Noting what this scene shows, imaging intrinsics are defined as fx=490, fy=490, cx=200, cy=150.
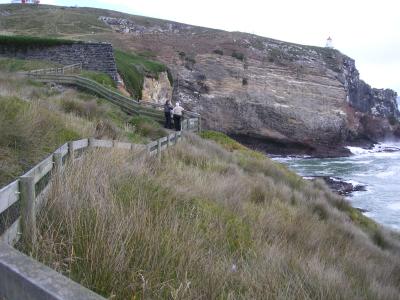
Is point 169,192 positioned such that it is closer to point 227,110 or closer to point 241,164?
point 241,164

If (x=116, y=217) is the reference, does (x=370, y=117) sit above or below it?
below

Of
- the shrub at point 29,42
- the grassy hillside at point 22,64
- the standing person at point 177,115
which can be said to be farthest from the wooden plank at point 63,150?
the shrub at point 29,42

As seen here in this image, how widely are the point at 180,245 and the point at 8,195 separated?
1624 millimetres

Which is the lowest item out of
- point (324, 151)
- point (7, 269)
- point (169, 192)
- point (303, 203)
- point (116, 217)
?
point (324, 151)

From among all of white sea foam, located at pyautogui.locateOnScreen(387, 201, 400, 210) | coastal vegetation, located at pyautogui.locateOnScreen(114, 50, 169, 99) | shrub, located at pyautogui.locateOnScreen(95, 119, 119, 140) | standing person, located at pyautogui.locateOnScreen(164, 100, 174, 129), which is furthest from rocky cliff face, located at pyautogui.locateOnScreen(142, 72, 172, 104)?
shrub, located at pyautogui.locateOnScreen(95, 119, 119, 140)

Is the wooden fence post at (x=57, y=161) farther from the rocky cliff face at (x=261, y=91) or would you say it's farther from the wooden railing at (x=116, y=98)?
the rocky cliff face at (x=261, y=91)

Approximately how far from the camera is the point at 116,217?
447 centimetres

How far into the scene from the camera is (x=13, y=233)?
12.6 ft

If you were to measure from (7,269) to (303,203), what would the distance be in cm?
1050

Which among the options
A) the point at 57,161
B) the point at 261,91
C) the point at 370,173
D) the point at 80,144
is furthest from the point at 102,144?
the point at 261,91

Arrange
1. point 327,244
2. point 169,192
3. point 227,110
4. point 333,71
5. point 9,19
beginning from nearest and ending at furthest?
point 169,192
point 327,244
point 227,110
point 9,19
point 333,71

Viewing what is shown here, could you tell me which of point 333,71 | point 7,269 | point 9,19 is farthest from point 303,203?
point 333,71

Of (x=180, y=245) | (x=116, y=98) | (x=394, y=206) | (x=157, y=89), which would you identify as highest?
(x=180, y=245)

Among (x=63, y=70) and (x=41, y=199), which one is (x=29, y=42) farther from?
(x=41, y=199)
